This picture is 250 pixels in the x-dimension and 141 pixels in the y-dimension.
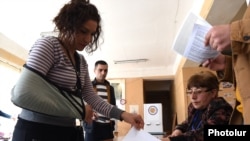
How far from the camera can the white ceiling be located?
110 inches

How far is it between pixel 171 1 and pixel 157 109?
9.72 feet

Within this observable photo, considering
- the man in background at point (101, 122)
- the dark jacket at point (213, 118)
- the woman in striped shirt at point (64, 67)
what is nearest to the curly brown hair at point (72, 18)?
the woman in striped shirt at point (64, 67)

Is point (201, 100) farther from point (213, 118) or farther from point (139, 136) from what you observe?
point (139, 136)

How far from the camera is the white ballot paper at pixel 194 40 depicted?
738mm

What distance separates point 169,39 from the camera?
12.8 feet

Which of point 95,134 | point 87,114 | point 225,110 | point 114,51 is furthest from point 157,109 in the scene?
point 87,114

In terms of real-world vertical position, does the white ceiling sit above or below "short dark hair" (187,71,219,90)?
above

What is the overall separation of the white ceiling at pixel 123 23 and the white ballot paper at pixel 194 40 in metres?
1.87

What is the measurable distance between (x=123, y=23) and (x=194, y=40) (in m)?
2.59

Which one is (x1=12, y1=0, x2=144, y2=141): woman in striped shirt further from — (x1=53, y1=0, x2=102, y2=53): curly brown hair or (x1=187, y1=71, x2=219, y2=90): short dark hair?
(x1=187, y1=71, x2=219, y2=90): short dark hair

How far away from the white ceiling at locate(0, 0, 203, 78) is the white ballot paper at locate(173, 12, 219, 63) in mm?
1866

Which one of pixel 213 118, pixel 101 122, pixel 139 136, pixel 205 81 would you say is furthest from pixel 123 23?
pixel 139 136

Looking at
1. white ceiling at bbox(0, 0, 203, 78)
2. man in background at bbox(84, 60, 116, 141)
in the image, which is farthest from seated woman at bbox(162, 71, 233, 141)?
white ceiling at bbox(0, 0, 203, 78)

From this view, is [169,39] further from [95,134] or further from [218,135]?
[218,135]
